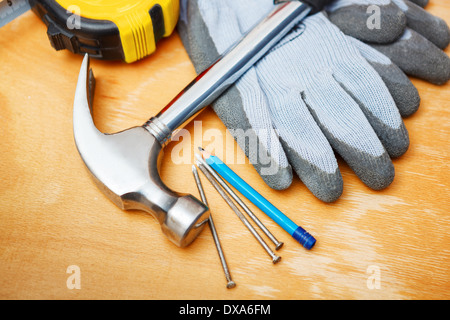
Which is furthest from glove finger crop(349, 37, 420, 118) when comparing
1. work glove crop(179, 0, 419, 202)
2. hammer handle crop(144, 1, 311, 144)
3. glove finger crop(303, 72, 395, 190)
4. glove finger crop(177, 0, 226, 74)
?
glove finger crop(177, 0, 226, 74)

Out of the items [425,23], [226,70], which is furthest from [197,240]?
[425,23]

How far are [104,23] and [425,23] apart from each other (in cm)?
76

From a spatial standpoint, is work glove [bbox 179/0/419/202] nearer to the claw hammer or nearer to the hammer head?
the claw hammer

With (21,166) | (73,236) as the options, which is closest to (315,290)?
(73,236)

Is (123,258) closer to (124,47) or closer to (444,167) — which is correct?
(124,47)

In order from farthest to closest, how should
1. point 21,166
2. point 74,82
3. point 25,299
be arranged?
point 74,82, point 21,166, point 25,299

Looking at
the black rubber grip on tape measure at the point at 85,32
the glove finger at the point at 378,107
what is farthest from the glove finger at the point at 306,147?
the black rubber grip on tape measure at the point at 85,32

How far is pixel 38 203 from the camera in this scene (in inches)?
28.1

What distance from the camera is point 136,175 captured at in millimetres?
677

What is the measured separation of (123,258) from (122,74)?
0.45m

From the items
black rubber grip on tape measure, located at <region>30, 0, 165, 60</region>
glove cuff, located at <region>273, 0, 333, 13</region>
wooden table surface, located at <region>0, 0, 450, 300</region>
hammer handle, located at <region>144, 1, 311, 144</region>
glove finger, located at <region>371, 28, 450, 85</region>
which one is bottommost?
wooden table surface, located at <region>0, 0, 450, 300</region>

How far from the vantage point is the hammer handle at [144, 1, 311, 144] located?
0.75 metres

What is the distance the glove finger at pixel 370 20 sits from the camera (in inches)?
32.6

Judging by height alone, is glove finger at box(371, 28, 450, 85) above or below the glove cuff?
below
